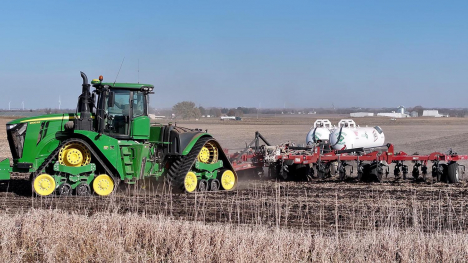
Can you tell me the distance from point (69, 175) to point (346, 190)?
6.55 m

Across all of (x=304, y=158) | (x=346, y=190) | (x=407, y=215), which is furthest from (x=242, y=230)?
(x=304, y=158)

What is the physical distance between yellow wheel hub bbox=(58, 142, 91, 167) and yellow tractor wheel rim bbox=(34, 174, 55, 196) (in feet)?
1.46

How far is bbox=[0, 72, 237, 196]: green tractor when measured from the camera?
12.4m

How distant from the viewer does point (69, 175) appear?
1261 centimetres

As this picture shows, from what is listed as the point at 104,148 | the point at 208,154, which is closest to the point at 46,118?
the point at 104,148

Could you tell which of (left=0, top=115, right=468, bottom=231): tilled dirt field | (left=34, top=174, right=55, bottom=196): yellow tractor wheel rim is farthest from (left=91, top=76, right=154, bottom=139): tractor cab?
(left=34, top=174, right=55, bottom=196): yellow tractor wheel rim

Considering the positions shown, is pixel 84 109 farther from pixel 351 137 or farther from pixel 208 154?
pixel 351 137

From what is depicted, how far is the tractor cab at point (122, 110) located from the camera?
1295cm

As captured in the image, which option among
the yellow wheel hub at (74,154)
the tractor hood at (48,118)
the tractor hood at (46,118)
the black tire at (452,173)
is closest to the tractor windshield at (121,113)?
the tractor hood at (48,118)

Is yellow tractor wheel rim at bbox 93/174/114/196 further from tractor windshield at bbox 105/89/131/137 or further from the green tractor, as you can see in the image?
tractor windshield at bbox 105/89/131/137

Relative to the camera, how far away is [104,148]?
12.7 metres

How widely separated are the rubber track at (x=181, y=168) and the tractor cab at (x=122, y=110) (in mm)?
1063

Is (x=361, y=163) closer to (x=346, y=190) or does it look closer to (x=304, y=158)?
(x=304, y=158)

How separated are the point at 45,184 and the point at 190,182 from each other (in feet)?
10.8
